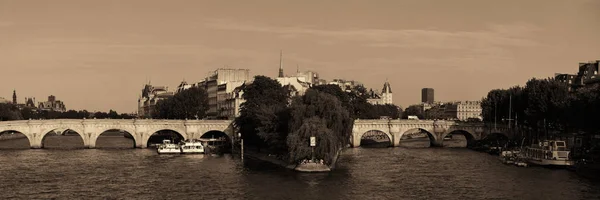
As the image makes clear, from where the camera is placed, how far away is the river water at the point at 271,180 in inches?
2196

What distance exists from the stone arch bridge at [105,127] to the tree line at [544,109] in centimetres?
4197

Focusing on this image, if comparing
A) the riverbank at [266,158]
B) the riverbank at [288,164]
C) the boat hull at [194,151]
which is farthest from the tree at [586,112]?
the boat hull at [194,151]

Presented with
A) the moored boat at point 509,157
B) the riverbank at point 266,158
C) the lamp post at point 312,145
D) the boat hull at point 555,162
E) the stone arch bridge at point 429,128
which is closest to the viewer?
the lamp post at point 312,145

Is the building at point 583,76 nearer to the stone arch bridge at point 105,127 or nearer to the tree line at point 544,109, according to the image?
the tree line at point 544,109

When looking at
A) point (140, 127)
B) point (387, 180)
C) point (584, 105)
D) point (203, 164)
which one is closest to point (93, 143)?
point (140, 127)

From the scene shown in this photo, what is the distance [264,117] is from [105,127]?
1369 inches

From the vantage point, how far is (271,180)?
63844mm

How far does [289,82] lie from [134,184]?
93772mm

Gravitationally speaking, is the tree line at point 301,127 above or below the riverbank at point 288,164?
above

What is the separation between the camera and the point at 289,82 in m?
154

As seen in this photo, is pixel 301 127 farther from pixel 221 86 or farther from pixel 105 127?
pixel 221 86

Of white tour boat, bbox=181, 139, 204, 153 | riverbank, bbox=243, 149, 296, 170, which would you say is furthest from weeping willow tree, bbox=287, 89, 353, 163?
white tour boat, bbox=181, 139, 204, 153

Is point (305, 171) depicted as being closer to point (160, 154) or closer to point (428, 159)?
point (428, 159)

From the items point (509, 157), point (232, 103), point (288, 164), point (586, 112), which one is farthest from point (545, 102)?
point (232, 103)
